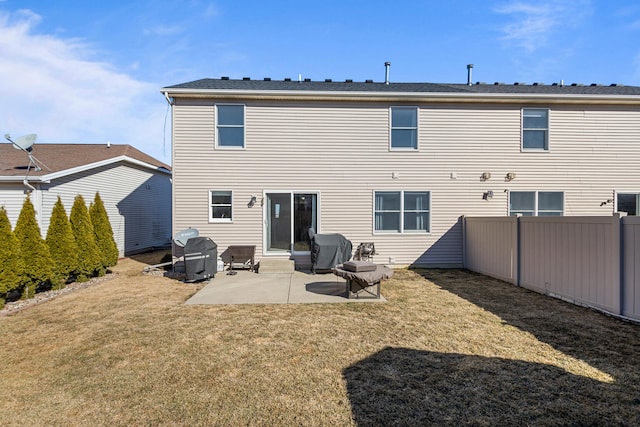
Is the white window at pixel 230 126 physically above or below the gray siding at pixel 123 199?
above

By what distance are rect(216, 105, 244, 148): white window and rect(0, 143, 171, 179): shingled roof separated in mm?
5264

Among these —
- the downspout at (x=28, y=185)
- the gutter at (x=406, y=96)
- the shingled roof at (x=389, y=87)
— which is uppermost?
the shingled roof at (x=389, y=87)

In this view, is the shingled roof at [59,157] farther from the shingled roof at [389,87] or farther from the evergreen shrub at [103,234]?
the shingled roof at [389,87]

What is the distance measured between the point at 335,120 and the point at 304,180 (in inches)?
81.2

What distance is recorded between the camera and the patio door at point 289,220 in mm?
9438

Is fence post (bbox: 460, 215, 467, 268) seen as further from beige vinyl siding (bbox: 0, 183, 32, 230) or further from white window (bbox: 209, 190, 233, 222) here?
beige vinyl siding (bbox: 0, 183, 32, 230)

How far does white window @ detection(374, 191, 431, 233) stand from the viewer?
9586 mm

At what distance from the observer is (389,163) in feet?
31.4

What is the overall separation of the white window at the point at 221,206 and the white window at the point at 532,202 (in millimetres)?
8683

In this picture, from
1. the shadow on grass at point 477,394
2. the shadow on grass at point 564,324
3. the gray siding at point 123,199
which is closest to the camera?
the shadow on grass at point 477,394

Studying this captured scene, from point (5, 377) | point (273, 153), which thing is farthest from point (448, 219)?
point (5, 377)

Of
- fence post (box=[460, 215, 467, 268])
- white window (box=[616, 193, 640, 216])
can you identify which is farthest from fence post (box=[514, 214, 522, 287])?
white window (box=[616, 193, 640, 216])

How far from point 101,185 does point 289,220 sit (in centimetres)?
797

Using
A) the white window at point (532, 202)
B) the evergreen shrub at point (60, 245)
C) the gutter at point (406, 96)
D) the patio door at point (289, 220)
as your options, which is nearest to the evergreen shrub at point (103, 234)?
the evergreen shrub at point (60, 245)
